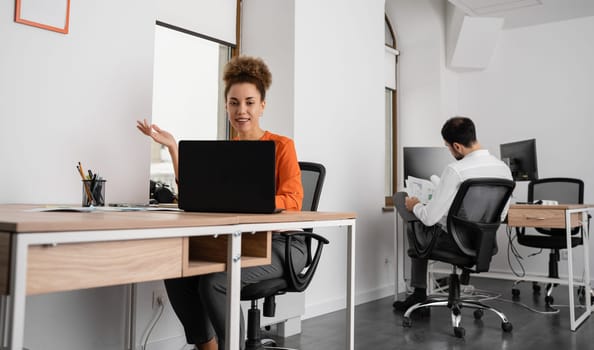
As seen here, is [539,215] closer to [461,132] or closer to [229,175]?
[461,132]

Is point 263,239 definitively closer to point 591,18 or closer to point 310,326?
point 310,326

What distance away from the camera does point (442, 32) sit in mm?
5707

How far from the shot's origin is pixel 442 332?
10.5 feet

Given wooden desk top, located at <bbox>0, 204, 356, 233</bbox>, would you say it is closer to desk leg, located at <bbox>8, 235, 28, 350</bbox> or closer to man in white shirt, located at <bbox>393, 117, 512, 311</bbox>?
desk leg, located at <bbox>8, 235, 28, 350</bbox>

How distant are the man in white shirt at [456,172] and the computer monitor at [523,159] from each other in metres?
0.83

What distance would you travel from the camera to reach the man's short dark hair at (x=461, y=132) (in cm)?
338

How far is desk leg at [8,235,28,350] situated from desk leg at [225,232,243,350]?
1.93ft

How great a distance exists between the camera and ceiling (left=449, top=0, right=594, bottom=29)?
4.89 m

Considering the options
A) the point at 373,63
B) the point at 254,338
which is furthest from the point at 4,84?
the point at 373,63

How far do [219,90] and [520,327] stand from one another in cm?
259

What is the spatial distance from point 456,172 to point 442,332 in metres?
1.04

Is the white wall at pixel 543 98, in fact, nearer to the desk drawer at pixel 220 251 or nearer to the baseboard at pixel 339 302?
the baseboard at pixel 339 302

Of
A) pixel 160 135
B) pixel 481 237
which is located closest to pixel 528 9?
pixel 481 237

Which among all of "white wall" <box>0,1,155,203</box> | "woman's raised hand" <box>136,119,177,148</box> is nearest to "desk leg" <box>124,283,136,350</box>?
"white wall" <box>0,1,155,203</box>
